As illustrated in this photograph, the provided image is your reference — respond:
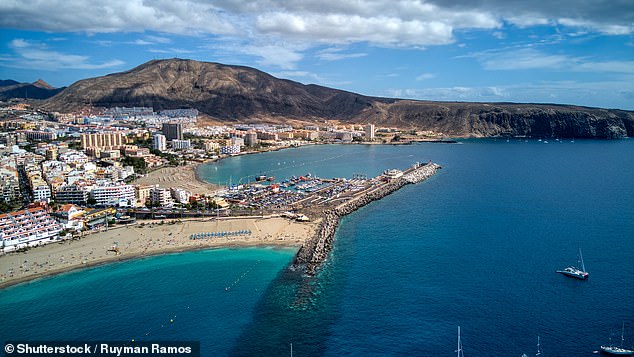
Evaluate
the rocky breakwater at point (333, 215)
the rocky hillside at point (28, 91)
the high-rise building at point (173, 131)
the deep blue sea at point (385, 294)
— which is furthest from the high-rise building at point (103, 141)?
the rocky hillside at point (28, 91)

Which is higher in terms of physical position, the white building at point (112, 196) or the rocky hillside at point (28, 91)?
the rocky hillside at point (28, 91)

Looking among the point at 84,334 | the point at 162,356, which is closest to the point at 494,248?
the point at 162,356

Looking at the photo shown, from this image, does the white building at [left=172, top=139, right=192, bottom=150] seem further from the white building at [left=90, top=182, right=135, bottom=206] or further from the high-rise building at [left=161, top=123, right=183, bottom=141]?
the white building at [left=90, top=182, right=135, bottom=206]

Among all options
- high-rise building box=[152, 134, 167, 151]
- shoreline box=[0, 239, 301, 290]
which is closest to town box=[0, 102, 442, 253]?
high-rise building box=[152, 134, 167, 151]

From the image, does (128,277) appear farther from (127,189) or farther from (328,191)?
(328,191)

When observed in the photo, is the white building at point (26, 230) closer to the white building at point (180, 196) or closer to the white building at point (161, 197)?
the white building at point (161, 197)
